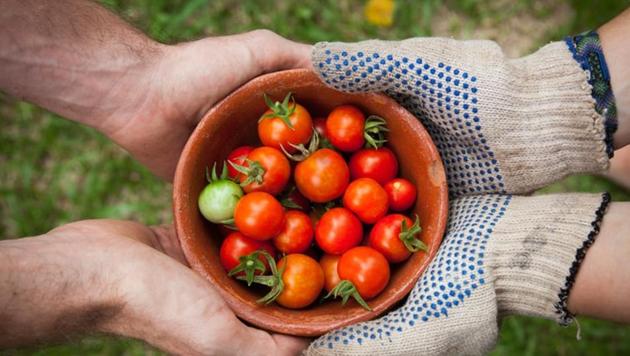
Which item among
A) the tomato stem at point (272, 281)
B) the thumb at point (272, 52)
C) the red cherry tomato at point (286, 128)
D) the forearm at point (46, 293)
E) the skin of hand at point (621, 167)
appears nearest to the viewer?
the forearm at point (46, 293)

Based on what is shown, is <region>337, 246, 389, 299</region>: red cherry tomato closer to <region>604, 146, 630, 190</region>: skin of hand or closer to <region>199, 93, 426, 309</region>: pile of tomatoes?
<region>199, 93, 426, 309</region>: pile of tomatoes

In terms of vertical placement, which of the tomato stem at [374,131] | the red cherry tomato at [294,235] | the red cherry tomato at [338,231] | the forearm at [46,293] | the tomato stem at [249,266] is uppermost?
the tomato stem at [374,131]

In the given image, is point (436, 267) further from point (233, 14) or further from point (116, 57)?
point (233, 14)

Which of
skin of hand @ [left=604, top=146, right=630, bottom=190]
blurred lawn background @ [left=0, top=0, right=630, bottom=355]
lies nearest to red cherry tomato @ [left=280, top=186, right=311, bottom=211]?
blurred lawn background @ [left=0, top=0, right=630, bottom=355]

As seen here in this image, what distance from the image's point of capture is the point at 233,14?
3.46m

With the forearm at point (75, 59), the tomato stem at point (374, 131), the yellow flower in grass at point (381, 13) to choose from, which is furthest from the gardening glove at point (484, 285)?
the yellow flower in grass at point (381, 13)

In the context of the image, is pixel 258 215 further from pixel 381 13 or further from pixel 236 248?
pixel 381 13

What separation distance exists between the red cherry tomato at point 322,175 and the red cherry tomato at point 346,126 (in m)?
0.06

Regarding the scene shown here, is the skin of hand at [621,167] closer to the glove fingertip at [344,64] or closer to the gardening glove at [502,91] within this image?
the gardening glove at [502,91]

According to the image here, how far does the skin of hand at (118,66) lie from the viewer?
2.20 meters

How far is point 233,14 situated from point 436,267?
2.03 metres

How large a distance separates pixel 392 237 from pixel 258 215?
0.44 metres

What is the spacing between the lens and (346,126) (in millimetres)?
2117

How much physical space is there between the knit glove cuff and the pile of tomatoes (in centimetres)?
27
